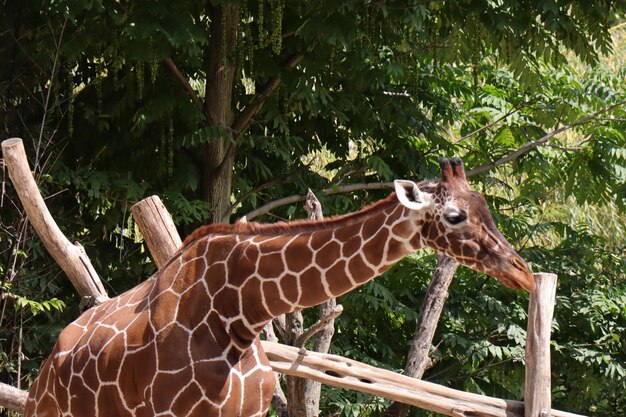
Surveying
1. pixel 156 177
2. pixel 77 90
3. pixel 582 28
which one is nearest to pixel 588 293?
pixel 582 28

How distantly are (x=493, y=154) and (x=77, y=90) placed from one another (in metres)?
3.83

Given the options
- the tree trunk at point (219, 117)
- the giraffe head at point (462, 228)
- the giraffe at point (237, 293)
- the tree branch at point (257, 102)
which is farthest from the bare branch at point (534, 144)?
the giraffe head at point (462, 228)

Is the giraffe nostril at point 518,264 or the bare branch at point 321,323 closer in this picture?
the giraffe nostril at point 518,264

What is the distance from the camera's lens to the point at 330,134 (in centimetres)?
930

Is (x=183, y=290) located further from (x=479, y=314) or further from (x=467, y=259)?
(x=479, y=314)

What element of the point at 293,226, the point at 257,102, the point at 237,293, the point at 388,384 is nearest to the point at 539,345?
the point at 388,384

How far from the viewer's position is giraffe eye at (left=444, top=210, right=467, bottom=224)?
12.6ft

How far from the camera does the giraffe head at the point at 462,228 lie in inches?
149

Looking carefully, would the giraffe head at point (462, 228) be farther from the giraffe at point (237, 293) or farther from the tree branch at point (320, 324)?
the tree branch at point (320, 324)

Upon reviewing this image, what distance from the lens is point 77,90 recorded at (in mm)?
9078

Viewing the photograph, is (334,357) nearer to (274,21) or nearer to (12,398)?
(12,398)

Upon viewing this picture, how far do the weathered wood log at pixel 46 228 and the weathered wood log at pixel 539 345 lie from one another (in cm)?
240

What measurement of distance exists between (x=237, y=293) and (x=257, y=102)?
4195 millimetres

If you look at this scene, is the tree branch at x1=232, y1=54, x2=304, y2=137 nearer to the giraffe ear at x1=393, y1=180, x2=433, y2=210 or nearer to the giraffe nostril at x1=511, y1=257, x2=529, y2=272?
the giraffe ear at x1=393, y1=180, x2=433, y2=210
